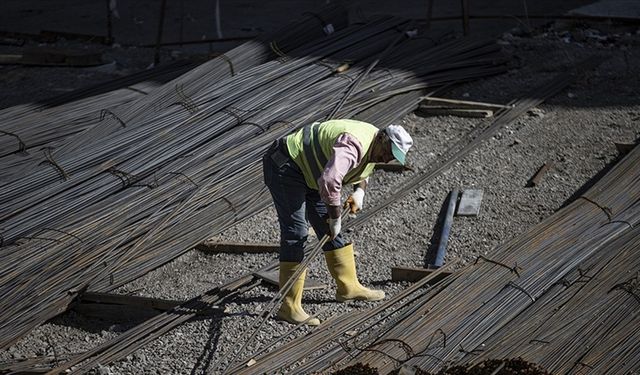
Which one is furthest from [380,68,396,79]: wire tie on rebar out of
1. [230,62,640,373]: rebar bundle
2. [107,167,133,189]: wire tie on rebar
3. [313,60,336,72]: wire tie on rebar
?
[230,62,640,373]: rebar bundle

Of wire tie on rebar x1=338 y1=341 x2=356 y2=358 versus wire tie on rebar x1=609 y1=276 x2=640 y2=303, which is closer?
wire tie on rebar x1=338 y1=341 x2=356 y2=358

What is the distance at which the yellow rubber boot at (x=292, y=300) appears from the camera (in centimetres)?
630

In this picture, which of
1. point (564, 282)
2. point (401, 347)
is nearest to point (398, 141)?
point (401, 347)

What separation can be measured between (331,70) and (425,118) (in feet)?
3.50

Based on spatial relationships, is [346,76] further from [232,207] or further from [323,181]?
[323,181]

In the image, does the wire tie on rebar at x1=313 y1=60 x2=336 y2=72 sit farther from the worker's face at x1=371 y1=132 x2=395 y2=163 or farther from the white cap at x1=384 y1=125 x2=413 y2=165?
the white cap at x1=384 y1=125 x2=413 y2=165

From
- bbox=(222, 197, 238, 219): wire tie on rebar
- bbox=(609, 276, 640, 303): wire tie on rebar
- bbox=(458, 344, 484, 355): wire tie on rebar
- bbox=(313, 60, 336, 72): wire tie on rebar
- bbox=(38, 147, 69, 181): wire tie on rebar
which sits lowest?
bbox=(222, 197, 238, 219): wire tie on rebar

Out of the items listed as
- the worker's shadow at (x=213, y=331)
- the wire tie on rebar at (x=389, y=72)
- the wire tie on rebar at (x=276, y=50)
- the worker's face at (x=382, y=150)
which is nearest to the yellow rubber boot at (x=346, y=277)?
the worker's shadow at (x=213, y=331)

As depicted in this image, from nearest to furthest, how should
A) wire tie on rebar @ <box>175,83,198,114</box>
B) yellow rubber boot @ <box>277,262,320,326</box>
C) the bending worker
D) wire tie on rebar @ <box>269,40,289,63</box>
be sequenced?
the bending worker
yellow rubber boot @ <box>277,262,320,326</box>
wire tie on rebar @ <box>175,83,198,114</box>
wire tie on rebar @ <box>269,40,289,63</box>

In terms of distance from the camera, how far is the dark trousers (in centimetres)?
612

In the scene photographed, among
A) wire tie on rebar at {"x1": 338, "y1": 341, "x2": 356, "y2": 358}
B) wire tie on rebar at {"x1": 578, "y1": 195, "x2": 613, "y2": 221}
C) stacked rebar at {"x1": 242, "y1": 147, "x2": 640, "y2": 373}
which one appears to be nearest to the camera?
stacked rebar at {"x1": 242, "y1": 147, "x2": 640, "y2": 373}

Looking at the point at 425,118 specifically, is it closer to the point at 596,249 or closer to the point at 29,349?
the point at 596,249

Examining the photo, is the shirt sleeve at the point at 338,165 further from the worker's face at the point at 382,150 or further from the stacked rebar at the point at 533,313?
the stacked rebar at the point at 533,313

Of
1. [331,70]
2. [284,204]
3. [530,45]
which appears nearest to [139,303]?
[284,204]
